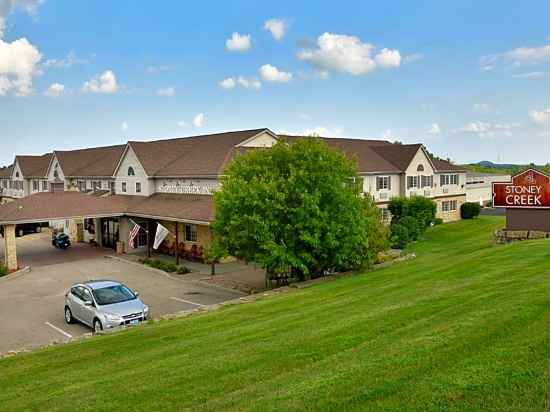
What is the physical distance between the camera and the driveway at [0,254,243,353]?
1798 centimetres

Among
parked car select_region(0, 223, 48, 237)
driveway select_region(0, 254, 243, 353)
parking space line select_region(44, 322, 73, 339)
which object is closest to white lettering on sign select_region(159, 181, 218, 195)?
driveway select_region(0, 254, 243, 353)

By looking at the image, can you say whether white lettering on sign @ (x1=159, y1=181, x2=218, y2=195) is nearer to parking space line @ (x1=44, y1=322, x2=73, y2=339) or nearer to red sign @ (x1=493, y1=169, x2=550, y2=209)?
parking space line @ (x1=44, y1=322, x2=73, y2=339)

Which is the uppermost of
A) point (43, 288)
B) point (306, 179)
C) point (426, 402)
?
point (306, 179)

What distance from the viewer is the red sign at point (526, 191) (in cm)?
2472

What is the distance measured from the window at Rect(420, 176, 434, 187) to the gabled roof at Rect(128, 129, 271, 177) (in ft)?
55.9

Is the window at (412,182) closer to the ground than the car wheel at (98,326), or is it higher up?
higher up

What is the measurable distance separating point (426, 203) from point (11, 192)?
53224mm

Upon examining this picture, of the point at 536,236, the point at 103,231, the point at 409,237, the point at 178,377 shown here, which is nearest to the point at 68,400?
the point at 178,377

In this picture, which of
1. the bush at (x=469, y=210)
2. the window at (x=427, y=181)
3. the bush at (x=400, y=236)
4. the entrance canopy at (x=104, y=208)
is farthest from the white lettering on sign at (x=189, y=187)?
the bush at (x=469, y=210)

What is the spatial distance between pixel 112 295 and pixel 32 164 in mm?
50397

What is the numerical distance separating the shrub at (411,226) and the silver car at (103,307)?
23.6 metres

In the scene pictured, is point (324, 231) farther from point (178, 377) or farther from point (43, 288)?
point (43, 288)

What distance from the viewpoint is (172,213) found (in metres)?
33.2

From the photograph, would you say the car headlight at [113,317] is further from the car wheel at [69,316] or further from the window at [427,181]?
the window at [427,181]
